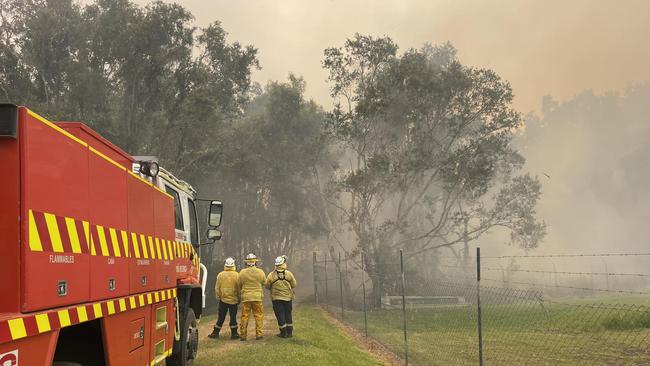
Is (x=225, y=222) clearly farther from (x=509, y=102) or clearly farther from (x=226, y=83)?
(x=509, y=102)

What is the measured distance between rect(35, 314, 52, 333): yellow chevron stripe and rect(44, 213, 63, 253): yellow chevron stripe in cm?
A: 42

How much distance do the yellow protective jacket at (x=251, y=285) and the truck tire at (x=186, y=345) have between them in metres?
2.83

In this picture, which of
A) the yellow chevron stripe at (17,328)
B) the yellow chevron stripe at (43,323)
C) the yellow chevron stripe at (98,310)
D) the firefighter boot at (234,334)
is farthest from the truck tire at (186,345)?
the yellow chevron stripe at (17,328)

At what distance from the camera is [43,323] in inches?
133

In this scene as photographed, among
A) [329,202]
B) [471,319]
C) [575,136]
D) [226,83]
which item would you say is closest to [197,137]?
[226,83]

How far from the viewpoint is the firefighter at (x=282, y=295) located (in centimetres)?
1277

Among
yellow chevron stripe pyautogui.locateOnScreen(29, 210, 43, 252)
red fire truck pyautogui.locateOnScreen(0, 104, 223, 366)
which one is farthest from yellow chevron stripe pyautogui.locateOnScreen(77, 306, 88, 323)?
yellow chevron stripe pyautogui.locateOnScreen(29, 210, 43, 252)

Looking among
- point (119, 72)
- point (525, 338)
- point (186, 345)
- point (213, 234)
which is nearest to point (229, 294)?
point (213, 234)

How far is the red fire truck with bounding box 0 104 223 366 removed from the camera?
3268 millimetres

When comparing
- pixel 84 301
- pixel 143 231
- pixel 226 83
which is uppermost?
pixel 226 83

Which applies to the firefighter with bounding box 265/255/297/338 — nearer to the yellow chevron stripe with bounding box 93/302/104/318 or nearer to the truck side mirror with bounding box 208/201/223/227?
the truck side mirror with bounding box 208/201/223/227

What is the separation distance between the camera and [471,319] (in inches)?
808

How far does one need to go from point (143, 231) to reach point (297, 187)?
1219 inches

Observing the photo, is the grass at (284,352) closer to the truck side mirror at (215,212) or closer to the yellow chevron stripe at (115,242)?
the truck side mirror at (215,212)
